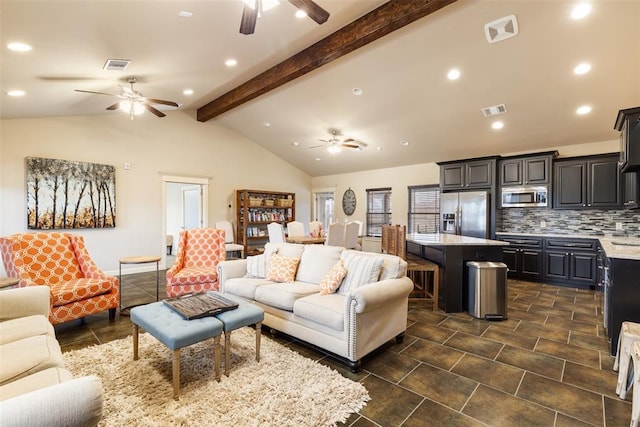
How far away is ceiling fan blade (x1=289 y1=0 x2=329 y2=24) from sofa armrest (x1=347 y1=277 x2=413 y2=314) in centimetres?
217

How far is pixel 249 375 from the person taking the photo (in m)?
2.28

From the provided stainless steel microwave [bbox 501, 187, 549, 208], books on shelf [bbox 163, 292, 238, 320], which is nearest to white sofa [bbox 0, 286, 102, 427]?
books on shelf [bbox 163, 292, 238, 320]

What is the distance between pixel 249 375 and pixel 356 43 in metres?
3.77

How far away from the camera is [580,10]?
300 cm

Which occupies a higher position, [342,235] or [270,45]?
[270,45]

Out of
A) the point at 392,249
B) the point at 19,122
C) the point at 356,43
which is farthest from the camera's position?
the point at 19,122

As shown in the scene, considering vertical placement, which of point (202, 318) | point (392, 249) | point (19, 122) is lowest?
point (202, 318)

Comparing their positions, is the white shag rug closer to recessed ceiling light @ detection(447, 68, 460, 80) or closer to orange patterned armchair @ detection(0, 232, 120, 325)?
orange patterned armchair @ detection(0, 232, 120, 325)

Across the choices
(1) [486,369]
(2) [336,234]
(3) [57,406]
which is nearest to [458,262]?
(1) [486,369]

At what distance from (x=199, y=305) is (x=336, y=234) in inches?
142

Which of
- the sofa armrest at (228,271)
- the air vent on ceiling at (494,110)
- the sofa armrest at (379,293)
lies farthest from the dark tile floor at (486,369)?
the air vent on ceiling at (494,110)

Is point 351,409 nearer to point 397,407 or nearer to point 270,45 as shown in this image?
point 397,407

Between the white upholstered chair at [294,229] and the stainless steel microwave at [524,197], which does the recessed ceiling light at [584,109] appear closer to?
the stainless steel microwave at [524,197]

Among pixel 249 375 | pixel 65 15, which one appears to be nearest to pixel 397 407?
pixel 249 375
